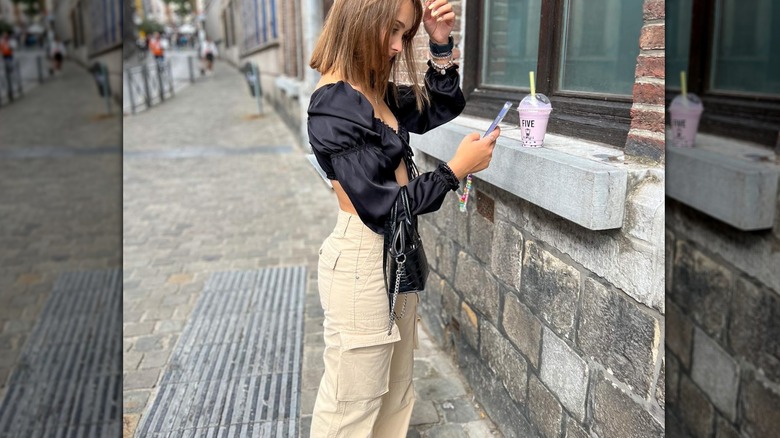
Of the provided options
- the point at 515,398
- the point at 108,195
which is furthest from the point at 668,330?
the point at 515,398

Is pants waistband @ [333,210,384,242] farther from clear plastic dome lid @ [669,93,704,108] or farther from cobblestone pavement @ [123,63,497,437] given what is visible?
clear plastic dome lid @ [669,93,704,108]

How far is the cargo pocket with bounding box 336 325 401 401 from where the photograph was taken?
1.88 m

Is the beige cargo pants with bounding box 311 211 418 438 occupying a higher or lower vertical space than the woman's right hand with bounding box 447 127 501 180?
lower

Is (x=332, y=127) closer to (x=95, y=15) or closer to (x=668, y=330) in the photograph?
(x=95, y=15)

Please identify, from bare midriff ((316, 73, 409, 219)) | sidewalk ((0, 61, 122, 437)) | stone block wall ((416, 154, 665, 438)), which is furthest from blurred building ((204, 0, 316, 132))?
sidewalk ((0, 61, 122, 437))

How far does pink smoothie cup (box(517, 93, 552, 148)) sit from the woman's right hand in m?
0.46

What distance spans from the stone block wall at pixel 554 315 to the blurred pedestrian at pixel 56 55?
1361 mm

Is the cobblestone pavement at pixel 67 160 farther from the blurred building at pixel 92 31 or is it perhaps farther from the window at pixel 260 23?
the window at pixel 260 23

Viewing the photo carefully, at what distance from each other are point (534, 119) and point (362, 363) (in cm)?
102

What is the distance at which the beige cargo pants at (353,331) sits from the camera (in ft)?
6.08

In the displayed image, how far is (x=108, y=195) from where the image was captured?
0.84 meters

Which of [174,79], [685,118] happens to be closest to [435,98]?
[685,118]

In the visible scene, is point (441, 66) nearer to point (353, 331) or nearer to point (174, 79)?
point (353, 331)

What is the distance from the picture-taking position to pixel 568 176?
5.81ft
